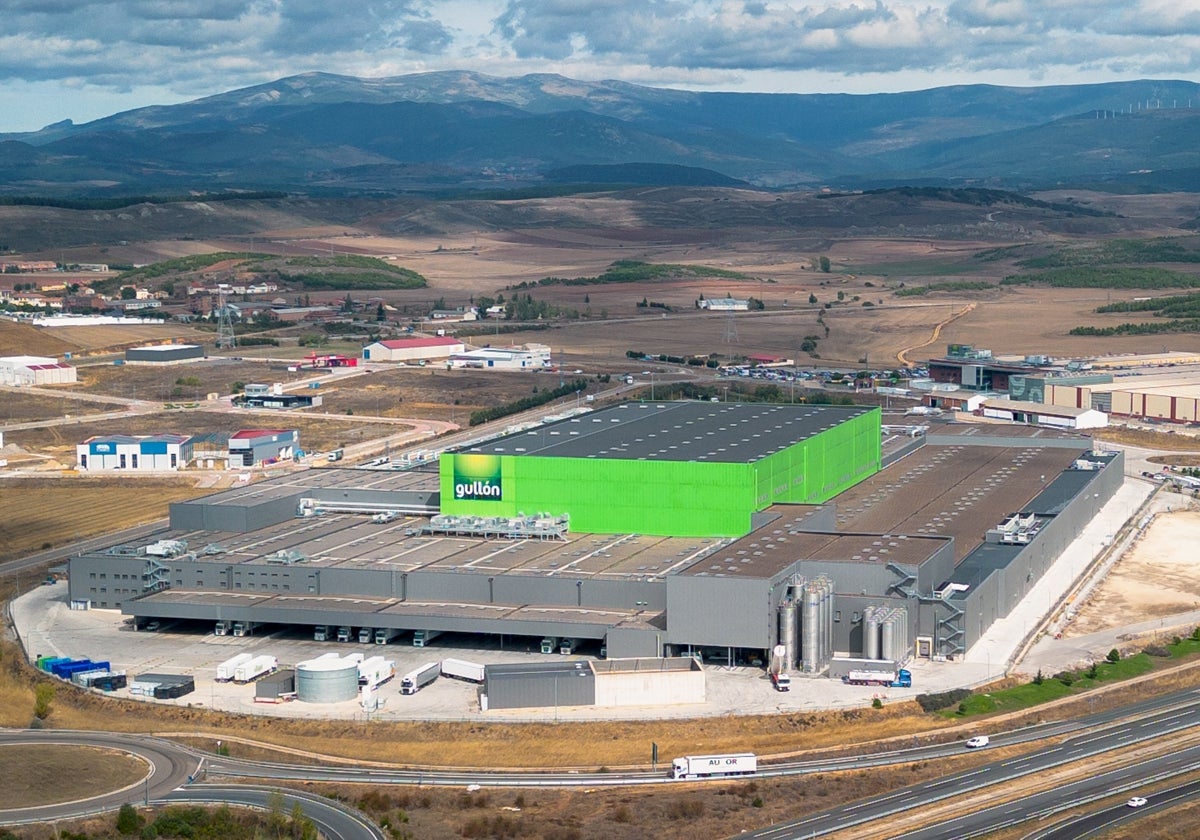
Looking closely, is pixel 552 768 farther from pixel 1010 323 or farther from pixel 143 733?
pixel 1010 323

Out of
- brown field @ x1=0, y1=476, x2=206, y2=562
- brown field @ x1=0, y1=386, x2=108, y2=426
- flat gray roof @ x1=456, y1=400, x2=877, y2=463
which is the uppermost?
flat gray roof @ x1=456, y1=400, x2=877, y2=463

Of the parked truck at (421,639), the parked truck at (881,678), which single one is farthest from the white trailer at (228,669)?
the parked truck at (881,678)

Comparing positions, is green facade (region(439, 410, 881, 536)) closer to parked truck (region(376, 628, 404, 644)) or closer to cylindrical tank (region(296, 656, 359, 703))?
parked truck (region(376, 628, 404, 644))

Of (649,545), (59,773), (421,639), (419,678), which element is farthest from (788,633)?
(59,773)

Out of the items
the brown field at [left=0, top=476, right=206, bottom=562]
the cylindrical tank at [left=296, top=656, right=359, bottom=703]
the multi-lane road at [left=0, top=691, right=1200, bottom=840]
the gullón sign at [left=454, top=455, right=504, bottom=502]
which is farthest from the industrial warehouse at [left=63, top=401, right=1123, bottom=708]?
the brown field at [left=0, top=476, right=206, bottom=562]

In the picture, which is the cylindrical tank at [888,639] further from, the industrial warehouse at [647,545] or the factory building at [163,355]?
the factory building at [163,355]


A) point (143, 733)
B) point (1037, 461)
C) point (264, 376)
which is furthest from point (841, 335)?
point (143, 733)
